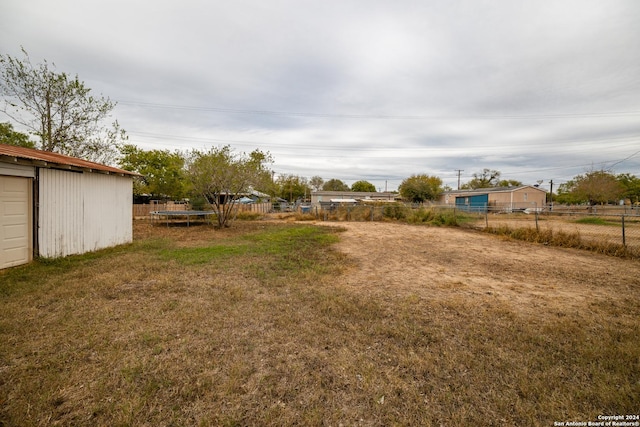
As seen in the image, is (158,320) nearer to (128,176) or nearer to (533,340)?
(533,340)

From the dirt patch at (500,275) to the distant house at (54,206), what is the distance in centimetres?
732

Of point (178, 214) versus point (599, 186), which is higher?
point (599, 186)

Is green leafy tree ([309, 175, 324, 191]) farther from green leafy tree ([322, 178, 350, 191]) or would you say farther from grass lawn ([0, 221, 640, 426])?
grass lawn ([0, 221, 640, 426])

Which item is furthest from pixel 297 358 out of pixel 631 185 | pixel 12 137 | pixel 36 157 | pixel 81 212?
pixel 631 185

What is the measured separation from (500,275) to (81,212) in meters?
10.9

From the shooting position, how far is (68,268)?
5789 millimetres

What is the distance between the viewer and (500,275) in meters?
5.70

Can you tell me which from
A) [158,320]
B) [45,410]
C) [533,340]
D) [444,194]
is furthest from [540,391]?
[444,194]

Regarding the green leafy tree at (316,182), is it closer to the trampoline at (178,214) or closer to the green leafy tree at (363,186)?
the green leafy tree at (363,186)

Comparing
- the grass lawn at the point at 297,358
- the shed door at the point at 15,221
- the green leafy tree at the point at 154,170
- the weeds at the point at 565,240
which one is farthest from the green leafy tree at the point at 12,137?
the weeds at the point at 565,240

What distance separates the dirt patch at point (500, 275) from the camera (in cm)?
442

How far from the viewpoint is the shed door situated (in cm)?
550

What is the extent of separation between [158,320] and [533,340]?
467 centimetres

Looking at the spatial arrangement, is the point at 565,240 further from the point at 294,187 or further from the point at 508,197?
the point at 294,187
